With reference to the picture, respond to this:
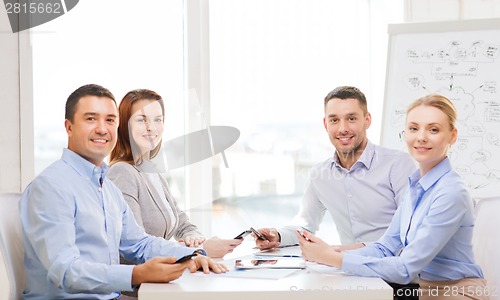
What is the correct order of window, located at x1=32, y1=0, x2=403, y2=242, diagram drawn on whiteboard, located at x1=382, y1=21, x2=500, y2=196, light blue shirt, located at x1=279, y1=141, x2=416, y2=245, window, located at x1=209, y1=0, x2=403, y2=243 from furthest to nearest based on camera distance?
window, located at x1=209, y1=0, x2=403, y2=243 < window, located at x1=32, y1=0, x2=403, y2=242 < diagram drawn on whiteboard, located at x1=382, y1=21, x2=500, y2=196 < light blue shirt, located at x1=279, y1=141, x2=416, y2=245

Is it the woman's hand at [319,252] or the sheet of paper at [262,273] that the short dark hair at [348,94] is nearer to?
the woman's hand at [319,252]

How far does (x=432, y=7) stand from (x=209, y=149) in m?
1.64

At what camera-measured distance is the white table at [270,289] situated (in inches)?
69.4

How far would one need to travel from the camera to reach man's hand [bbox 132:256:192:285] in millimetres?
1861

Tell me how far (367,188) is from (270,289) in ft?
4.25

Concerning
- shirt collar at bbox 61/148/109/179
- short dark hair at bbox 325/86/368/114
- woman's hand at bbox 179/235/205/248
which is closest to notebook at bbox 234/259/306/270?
woman's hand at bbox 179/235/205/248

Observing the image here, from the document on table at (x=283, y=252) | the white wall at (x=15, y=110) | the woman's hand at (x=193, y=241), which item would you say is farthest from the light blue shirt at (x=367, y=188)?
the white wall at (x=15, y=110)

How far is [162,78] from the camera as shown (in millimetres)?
3932

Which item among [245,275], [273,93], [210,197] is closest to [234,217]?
[210,197]

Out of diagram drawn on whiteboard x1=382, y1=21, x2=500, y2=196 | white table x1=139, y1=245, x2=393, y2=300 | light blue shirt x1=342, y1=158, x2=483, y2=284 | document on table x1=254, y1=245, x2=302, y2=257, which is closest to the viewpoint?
white table x1=139, y1=245, x2=393, y2=300

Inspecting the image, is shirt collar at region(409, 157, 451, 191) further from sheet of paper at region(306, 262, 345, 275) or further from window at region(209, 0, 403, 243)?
window at region(209, 0, 403, 243)

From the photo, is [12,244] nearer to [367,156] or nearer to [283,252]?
[283,252]

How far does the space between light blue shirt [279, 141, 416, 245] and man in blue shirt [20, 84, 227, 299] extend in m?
0.95

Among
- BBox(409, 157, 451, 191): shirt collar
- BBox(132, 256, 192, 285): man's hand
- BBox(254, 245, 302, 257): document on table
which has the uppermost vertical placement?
BBox(409, 157, 451, 191): shirt collar
